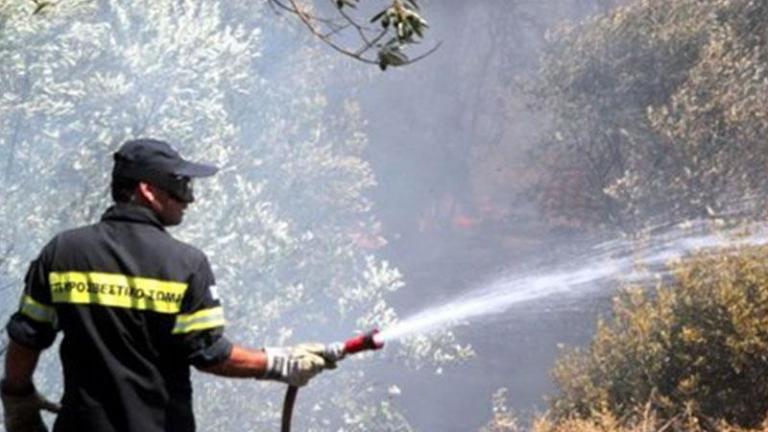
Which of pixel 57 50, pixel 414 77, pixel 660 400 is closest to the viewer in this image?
pixel 660 400

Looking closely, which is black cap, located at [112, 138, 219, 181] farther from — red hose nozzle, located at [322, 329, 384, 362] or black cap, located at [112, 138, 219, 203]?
red hose nozzle, located at [322, 329, 384, 362]

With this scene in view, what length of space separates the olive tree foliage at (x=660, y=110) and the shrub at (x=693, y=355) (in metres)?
6.74

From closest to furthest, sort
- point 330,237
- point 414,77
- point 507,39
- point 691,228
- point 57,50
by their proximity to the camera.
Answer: point 691,228 < point 57,50 < point 330,237 < point 507,39 < point 414,77

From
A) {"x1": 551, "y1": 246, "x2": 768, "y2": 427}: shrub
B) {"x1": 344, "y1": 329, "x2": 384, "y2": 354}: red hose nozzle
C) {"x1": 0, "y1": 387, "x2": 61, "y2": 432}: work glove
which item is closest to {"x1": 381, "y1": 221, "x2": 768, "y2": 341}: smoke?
{"x1": 551, "y1": 246, "x2": 768, "y2": 427}: shrub

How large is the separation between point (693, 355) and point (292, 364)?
5.24 m

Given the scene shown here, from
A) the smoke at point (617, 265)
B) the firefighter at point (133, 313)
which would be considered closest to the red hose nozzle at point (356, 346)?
the firefighter at point (133, 313)

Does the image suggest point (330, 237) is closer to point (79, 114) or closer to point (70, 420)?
point (79, 114)

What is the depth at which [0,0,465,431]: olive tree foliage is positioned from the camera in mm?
18984

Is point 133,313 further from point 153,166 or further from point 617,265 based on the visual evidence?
point 617,265

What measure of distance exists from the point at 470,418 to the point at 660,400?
20.1 metres

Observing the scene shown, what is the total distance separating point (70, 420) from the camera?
3133mm

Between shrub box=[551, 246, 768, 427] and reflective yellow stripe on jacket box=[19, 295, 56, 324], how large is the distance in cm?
459

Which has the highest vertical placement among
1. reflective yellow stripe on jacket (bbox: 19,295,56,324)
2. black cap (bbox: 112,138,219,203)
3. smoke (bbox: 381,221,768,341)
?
smoke (bbox: 381,221,768,341)

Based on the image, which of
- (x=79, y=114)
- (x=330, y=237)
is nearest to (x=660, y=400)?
(x=79, y=114)
